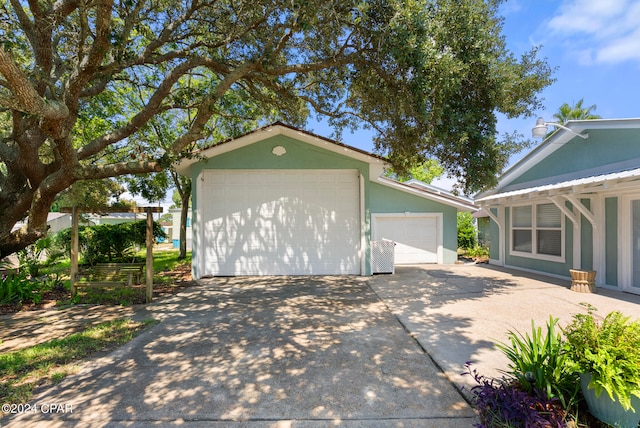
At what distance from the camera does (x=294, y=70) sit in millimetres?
6320

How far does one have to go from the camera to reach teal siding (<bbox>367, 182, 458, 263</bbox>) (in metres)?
12.7

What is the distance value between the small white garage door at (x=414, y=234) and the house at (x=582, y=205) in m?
2.54

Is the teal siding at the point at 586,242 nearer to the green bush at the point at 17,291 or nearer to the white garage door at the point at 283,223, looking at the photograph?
the white garage door at the point at 283,223

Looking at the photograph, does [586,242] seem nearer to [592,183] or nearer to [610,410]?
[592,183]

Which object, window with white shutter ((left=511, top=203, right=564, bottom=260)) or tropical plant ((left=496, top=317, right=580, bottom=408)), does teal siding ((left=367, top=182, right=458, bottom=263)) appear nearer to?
window with white shutter ((left=511, top=203, right=564, bottom=260))

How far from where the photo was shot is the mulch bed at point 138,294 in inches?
242

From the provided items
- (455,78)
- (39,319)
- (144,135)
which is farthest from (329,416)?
(144,135)

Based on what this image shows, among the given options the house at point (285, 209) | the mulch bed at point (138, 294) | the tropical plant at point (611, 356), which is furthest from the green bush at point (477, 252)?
the tropical plant at point (611, 356)

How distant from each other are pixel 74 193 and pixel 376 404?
1175cm

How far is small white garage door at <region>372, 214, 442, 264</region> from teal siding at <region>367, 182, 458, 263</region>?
23 cm

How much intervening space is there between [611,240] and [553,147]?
338 cm

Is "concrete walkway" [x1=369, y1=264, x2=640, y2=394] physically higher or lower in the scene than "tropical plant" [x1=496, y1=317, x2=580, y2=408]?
lower

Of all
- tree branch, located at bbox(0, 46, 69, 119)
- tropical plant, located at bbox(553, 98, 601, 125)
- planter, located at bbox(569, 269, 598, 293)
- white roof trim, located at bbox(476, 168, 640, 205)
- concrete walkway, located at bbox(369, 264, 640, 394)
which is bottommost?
concrete walkway, located at bbox(369, 264, 640, 394)

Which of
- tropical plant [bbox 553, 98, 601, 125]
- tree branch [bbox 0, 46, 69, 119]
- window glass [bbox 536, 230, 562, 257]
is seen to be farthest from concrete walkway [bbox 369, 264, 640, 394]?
tropical plant [bbox 553, 98, 601, 125]
